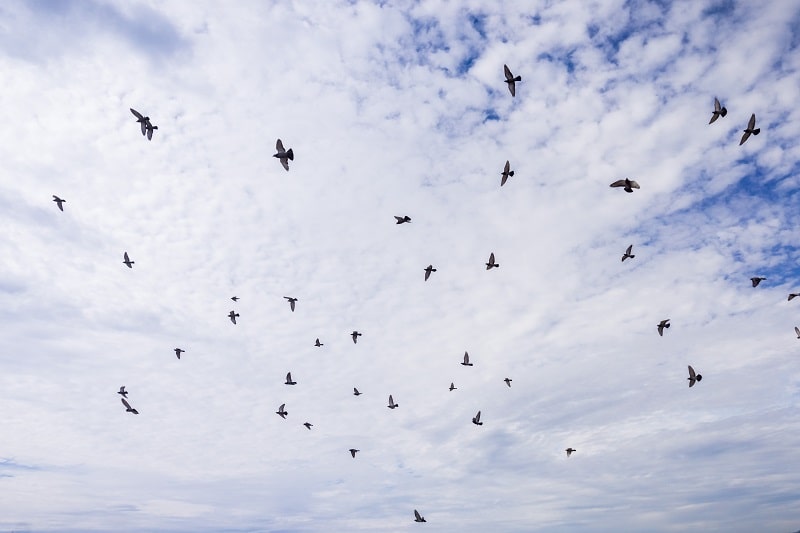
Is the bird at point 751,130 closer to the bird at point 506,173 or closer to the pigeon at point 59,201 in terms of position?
the bird at point 506,173

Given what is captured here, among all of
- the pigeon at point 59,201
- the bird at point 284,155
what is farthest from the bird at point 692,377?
the pigeon at point 59,201

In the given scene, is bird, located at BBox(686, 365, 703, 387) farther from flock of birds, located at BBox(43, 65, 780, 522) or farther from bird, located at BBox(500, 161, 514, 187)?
bird, located at BBox(500, 161, 514, 187)

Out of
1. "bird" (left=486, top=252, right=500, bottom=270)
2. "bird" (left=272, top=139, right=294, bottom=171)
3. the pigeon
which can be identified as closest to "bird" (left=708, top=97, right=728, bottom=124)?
"bird" (left=486, top=252, right=500, bottom=270)

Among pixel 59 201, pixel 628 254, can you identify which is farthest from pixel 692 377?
pixel 59 201

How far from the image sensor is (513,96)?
36844 millimetres

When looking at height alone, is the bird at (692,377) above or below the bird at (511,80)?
below

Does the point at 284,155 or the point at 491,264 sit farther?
the point at 491,264

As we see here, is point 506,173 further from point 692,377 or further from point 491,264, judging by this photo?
point 692,377

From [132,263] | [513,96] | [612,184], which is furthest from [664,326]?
[132,263]

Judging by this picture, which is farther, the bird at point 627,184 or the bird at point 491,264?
the bird at point 491,264

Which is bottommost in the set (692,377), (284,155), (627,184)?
(692,377)

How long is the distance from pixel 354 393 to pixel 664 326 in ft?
117

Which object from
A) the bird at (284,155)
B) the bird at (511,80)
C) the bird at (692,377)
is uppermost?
the bird at (511,80)

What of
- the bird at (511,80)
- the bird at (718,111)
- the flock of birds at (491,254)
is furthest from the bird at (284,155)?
the bird at (718,111)
